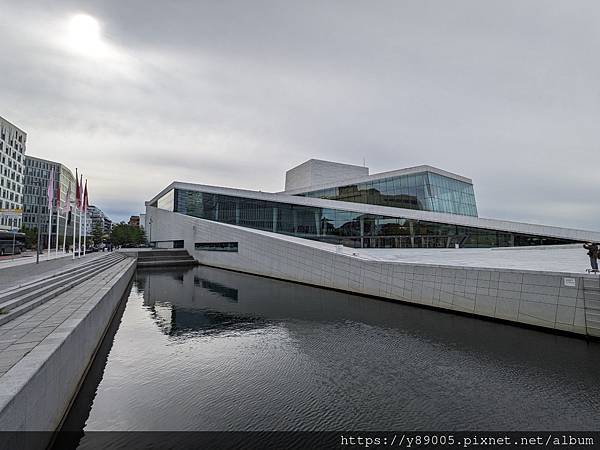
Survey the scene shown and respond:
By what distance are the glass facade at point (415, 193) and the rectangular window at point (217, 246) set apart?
566 inches

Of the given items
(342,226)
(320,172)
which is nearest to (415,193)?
(342,226)

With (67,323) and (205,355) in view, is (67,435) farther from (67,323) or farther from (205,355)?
(205,355)

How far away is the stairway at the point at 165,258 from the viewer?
36.8 metres

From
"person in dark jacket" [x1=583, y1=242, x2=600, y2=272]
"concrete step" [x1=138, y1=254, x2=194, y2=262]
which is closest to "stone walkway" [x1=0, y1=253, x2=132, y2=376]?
"person in dark jacket" [x1=583, y1=242, x2=600, y2=272]

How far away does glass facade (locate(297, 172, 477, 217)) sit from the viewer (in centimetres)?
3494

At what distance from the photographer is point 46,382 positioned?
4.27 metres

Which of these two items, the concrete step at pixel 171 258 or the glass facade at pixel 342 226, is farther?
the concrete step at pixel 171 258

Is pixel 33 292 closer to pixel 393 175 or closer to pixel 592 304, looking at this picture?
pixel 592 304

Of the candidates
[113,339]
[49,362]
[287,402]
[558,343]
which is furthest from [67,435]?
[558,343]

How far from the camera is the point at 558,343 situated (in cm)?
895

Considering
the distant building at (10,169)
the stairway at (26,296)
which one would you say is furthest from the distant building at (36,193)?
the stairway at (26,296)

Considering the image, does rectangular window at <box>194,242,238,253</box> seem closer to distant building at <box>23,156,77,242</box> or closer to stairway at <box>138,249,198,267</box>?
stairway at <box>138,249,198,267</box>

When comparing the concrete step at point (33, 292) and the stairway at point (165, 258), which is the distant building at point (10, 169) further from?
the concrete step at point (33, 292)

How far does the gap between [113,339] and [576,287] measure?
12.5m
